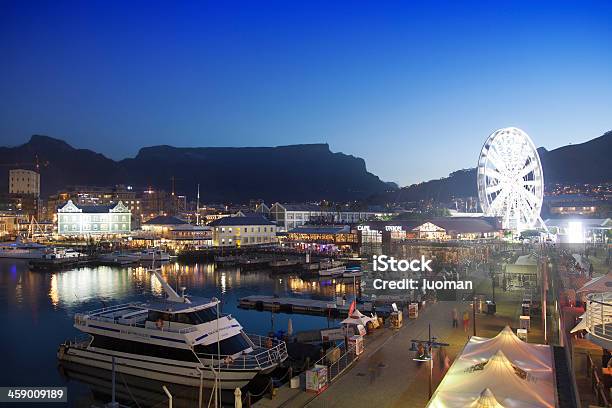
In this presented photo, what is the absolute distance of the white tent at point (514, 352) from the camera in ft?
39.9

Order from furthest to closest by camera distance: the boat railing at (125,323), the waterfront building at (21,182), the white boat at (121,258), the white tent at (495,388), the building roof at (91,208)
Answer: the waterfront building at (21,182) < the building roof at (91,208) < the white boat at (121,258) < the boat railing at (125,323) < the white tent at (495,388)

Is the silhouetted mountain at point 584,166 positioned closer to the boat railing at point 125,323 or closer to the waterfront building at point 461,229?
the waterfront building at point 461,229

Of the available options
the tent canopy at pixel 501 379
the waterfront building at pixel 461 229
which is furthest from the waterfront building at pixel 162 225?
the tent canopy at pixel 501 379

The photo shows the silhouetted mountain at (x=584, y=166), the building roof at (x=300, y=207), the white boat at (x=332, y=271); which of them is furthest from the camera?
the silhouetted mountain at (x=584, y=166)

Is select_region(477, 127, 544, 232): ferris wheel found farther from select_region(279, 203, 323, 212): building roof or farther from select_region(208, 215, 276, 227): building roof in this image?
select_region(279, 203, 323, 212): building roof

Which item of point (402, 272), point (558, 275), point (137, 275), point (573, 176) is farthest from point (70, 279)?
point (573, 176)

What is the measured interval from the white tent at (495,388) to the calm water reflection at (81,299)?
1254cm

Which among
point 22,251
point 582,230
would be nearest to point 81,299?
point 22,251

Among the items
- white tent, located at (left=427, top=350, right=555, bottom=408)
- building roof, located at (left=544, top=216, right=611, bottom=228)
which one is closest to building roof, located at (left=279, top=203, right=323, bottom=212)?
building roof, located at (left=544, top=216, right=611, bottom=228)

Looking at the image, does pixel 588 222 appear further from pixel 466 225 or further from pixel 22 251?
pixel 22 251

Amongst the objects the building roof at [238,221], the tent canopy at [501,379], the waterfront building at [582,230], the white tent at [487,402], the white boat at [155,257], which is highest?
the building roof at [238,221]

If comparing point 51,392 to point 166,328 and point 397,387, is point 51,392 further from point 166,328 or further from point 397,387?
point 397,387

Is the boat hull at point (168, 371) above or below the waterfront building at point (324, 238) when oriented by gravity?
below

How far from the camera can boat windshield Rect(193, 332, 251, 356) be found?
19.3 metres
